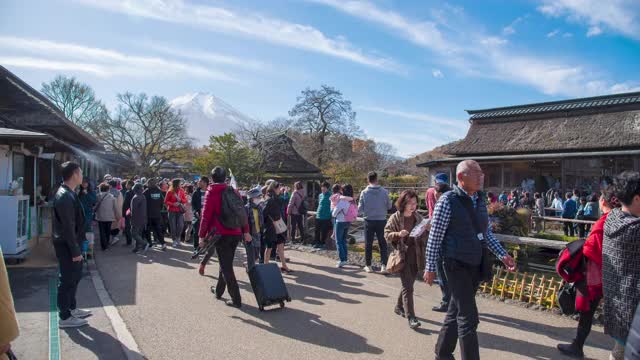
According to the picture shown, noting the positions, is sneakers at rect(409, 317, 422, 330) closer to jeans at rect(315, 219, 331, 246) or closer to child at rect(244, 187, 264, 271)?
child at rect(244, 187, 264, 271)

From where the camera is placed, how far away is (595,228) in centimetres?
431

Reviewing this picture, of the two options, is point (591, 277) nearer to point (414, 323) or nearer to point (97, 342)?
point (414, 323)

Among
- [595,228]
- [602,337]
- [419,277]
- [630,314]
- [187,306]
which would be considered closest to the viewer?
[630,314]

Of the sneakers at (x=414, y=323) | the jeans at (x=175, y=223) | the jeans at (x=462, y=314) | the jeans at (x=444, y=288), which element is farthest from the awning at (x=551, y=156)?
the jeans at (x=462, y=314)

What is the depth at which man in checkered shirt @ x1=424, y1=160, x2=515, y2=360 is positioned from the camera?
3.80 meters

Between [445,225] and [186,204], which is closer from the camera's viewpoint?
[445,225]

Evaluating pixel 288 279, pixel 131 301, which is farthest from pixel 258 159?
pixel 131 301

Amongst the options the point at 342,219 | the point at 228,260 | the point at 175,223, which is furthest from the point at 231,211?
the point at 175,223

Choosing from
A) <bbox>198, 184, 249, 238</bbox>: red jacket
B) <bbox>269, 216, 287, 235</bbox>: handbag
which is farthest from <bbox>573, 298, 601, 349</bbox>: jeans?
<bbox>269, 216, 287, 235</bbox>: handbag

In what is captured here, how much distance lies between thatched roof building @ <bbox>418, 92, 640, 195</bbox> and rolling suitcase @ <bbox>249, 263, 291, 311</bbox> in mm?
18920

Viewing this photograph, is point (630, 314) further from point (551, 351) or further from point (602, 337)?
point (602, 337)

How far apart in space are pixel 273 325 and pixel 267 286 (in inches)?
→ 25.8

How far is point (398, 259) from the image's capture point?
5.52m

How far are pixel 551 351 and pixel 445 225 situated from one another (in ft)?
6.64
